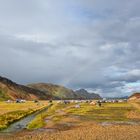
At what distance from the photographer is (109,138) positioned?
49.7 meters

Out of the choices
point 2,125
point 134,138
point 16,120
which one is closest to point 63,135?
point 134,138

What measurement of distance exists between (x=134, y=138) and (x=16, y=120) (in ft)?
148

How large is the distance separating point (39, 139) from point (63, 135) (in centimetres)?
513

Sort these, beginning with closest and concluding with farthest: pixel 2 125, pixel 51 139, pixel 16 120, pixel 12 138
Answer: pixel 51 139 < pixel 12 138 < pixel 2 125 < pixel 16 120

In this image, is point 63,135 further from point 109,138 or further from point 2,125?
point 2,125

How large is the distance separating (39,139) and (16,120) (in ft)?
137

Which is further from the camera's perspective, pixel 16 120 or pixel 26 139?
pixel 16 120

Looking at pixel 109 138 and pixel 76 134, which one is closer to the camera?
pixel 109 138

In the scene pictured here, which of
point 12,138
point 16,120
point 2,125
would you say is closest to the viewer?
point 12,138

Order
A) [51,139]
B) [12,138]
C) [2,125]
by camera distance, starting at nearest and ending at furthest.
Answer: [51,139], [12,138], [2,125]

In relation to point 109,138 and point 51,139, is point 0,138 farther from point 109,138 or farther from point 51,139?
point 109,138

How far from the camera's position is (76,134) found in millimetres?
54062

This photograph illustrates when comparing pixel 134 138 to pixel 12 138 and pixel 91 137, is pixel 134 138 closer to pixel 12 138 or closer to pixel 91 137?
pixel 91 137

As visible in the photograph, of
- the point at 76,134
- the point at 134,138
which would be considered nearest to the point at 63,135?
the point at 76,134
